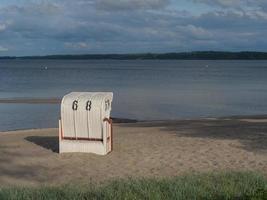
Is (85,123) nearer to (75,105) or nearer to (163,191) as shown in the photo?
(75,105)

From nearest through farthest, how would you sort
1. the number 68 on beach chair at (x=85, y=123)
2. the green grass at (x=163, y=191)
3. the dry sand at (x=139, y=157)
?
1. the green grass at (x=163, y=191)
2. the dry sand at (x=139, y=157)
3. the number 68 on beach chair at (x=85, y=123)

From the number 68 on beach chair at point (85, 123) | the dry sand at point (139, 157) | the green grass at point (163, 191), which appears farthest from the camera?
the number 68 on beach chair at point (85, 123)

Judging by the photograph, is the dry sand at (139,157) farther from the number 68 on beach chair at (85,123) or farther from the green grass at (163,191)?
the green grass at (163,191)

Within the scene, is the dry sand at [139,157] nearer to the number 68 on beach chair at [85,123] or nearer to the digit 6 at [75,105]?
the number 68 on beach chair at [85,123]

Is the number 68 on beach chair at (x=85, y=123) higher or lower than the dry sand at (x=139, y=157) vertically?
higher

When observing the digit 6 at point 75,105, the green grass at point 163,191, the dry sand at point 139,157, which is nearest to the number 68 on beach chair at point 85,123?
the digit 6 at point 75,105

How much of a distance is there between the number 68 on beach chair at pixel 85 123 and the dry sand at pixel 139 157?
0.25m

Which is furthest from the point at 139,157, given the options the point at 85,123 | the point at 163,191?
the point at 163,191

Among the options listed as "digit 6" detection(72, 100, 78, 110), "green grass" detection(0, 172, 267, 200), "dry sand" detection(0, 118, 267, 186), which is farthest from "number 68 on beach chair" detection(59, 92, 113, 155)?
"green grass" detection(0, 172, 267, 200)

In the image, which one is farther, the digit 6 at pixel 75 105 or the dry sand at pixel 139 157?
the digit 6 at pixel 75 105

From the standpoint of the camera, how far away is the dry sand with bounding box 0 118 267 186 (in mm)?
11039

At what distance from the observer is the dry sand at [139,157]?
435 inches

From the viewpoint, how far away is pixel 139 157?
1271 centimetres

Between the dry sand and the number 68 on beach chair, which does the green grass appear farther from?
the number 68 on beach chair
